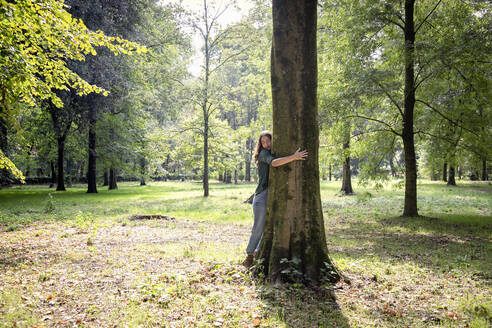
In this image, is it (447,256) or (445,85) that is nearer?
(447,256)

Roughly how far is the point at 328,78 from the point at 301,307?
420 inches

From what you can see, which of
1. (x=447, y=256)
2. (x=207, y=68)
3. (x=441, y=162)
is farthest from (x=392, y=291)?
(x=207, y=68)

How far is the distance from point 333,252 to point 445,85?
896cm

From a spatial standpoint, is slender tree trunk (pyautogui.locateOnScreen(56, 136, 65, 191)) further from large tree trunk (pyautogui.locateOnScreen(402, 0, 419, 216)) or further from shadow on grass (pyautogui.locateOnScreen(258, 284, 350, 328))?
shadow on grass (pyautogui.locateOnScreen(258, 284, 350, 328))

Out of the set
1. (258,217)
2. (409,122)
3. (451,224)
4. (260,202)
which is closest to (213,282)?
(258,217)

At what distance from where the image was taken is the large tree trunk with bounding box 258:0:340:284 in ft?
14.5

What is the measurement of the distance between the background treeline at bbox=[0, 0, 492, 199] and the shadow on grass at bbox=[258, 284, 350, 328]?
16.9ft

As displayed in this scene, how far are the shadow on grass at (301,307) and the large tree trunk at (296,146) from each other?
1.08 feet

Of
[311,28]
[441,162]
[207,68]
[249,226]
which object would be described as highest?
[207,68]

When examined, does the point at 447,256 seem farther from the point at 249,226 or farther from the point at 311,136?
the point at 249,226

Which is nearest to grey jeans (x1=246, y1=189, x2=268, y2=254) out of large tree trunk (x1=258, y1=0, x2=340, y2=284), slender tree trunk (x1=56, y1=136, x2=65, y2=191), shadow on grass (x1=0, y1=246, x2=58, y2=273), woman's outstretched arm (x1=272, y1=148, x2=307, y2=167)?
large tree trunk (x1=258, y1=0, x2=340, y2=284)

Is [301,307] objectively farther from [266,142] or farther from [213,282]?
[266,142]

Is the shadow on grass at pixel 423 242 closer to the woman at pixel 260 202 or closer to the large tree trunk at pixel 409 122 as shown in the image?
the large tree trunk at pixel 409 122

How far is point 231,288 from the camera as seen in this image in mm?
4301
